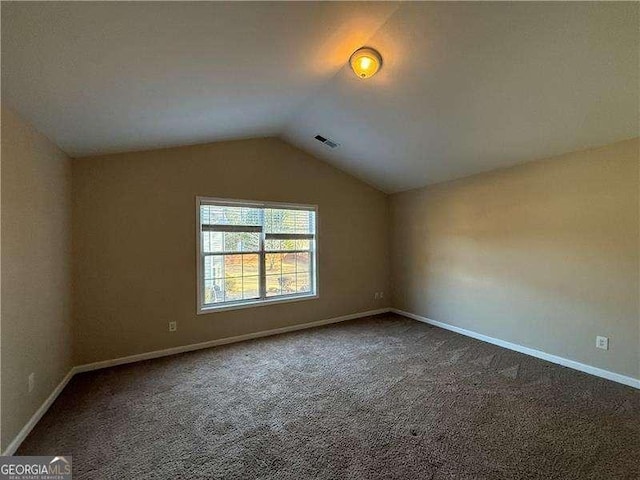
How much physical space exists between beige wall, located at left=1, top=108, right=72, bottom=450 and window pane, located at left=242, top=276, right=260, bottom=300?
1.87 metres

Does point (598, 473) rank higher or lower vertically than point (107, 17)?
lower

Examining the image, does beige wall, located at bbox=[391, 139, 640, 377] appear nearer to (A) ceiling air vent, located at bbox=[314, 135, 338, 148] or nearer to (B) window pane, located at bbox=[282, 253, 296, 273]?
(A) ceiling air vent, located at bbox=[314, 135, 338, 148]

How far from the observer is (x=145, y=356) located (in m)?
3.27

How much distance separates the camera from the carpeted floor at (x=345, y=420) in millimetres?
1702

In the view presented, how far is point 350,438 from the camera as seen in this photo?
6.34 feet

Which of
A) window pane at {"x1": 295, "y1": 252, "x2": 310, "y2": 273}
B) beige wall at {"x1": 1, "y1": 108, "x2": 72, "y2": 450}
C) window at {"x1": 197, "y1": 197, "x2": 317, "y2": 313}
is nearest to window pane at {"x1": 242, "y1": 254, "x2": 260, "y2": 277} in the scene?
window at {"x1": 197, "y1": 197, "x2": 317, "y2": 313}

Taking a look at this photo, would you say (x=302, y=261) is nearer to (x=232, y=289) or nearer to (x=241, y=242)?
(x=241, y=242)

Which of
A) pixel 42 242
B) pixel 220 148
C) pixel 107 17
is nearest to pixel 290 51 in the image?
pixel 107 17

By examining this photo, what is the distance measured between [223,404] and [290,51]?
284 centimetres

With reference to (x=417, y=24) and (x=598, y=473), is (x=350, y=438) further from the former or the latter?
Answer: (x=417, y=24)

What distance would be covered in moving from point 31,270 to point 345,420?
260cm

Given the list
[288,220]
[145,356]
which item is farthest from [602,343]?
[145,356]

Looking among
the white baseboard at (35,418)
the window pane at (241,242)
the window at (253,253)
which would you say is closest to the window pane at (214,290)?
the window at (253,253)

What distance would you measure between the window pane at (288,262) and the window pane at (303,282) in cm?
15
